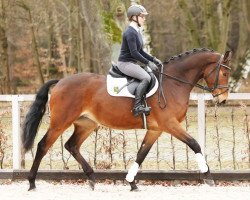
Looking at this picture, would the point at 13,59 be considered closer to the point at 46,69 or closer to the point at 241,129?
the point at 46,69

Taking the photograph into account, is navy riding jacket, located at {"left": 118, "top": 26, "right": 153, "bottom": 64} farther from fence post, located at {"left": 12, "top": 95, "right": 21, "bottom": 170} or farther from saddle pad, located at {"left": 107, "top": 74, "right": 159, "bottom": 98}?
fence post, located at {"left": 12, "top": 95, "right": 21, "bottom": 170}

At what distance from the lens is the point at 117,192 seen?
905cm

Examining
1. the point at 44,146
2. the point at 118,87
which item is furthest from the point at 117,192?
the point at 118,87

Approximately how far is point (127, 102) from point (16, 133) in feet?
7.07

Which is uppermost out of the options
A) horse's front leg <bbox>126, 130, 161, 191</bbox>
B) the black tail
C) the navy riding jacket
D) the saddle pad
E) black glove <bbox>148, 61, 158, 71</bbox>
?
the navy riding jacket

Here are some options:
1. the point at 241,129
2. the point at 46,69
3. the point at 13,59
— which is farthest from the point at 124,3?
the point at 13,59

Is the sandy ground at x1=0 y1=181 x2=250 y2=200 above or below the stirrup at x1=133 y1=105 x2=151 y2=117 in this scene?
below

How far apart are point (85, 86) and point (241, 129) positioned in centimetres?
267

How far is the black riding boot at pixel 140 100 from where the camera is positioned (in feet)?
29.0

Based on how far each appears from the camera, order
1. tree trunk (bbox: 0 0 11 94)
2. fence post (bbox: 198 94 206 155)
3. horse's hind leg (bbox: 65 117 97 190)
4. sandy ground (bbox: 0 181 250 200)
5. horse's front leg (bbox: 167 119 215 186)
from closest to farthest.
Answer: sandy ground (bbox: 0 181 250 200) < horse's front leg (bbox: 167 119 215 186) < horse's hind leg (bbox: 65 117 97 190) < fence post (bbox: 198 94 206 155) < tree trunk (bbox: 0 0 11 94)

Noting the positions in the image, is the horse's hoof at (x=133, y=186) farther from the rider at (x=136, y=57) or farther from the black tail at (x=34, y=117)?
the black tail at (x=34, y=117)

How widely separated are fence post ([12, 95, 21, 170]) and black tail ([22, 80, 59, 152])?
74cm

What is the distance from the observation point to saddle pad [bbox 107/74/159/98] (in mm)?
9070

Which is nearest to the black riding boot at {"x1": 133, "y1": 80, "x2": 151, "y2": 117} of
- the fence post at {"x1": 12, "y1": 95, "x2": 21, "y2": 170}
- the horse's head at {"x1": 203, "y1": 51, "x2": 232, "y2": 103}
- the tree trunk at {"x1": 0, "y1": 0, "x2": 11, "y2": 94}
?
the horse's head at {"x1": 203, "y1": 51, "x2": 232, "y2": 103}
